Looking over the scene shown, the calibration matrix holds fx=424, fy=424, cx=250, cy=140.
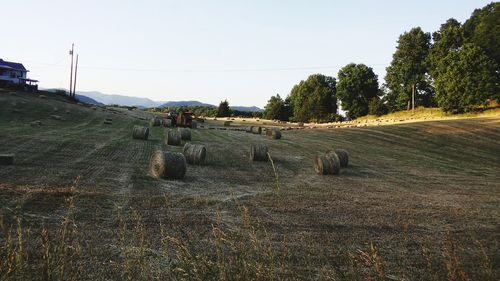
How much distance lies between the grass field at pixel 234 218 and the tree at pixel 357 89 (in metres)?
81.0

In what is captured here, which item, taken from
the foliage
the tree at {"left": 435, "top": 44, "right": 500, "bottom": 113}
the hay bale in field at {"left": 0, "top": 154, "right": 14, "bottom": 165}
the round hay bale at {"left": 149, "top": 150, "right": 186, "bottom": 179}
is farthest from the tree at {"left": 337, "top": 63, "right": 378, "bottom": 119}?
the hay bale in field at {"left": 0, "top": 154, "right": 14, "bottom": 165}

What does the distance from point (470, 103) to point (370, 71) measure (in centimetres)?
4265

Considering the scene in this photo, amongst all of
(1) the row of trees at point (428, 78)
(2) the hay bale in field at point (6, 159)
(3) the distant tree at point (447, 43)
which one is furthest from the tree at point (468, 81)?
(2) the hay bale in field at point (6, 159)

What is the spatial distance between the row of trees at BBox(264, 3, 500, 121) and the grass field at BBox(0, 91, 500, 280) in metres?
49.6

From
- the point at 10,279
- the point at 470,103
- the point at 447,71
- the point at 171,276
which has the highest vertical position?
the point at 447,71

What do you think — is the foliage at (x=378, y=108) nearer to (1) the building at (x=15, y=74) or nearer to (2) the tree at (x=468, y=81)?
(2) the tree at (x=468, y=81)

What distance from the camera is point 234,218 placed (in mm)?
10430

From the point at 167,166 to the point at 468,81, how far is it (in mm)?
66399

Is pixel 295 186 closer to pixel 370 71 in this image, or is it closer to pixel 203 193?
pixel 203 193

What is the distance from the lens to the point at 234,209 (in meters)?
11.4

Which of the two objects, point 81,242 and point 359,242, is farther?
point 359,242

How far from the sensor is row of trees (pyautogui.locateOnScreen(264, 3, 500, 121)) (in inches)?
2715

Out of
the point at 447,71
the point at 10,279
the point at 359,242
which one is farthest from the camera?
the point at 447,71

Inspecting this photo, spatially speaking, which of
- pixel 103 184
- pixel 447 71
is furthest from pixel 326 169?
pixel 447 71
